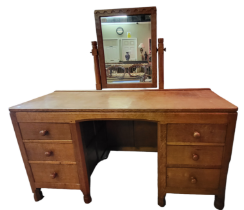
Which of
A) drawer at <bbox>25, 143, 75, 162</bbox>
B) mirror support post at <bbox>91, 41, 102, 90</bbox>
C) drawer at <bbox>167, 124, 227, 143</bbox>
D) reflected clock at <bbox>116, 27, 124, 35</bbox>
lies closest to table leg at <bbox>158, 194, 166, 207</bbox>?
drawer at <bbox>167, 124, 227, 143</bbox>

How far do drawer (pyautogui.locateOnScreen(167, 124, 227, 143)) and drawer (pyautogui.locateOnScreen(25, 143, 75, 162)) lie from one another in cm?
85

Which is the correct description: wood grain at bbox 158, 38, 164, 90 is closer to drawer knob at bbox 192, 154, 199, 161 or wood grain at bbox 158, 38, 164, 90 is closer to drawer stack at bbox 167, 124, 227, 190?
drawer stack at bbox 167, 124, 227, 190

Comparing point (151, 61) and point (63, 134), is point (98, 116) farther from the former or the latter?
point (151, 61)

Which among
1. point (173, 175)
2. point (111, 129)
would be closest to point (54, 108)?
point (111, 129)

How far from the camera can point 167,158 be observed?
1.29 meters

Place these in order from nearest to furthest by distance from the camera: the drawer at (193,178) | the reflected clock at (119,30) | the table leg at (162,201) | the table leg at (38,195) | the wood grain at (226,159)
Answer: the wood grain at (226,159), the drawer at (193,178), the table leg at (162,201), the table leg at (38,195), the reflected clock at (119,30)

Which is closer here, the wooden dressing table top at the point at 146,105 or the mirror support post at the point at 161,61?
the wooden dressing table top at the point at 146,105

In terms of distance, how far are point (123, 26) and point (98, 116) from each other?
100 centimetres

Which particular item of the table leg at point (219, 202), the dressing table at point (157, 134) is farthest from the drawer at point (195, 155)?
the table leg at point (219, 202)

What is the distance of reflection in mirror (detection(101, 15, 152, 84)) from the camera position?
1627 millimetres

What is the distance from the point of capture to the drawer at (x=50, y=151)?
138cm

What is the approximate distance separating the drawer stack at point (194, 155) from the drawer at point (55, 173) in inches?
33.2

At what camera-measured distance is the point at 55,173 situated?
56.7 inches

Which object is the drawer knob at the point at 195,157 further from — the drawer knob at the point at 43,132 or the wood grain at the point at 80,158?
the drawer knob at the point at 43,132
